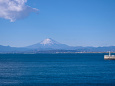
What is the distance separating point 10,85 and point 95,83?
13.5 m

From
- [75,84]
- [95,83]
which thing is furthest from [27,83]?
[95,83]

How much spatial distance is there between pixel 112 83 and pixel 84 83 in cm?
443

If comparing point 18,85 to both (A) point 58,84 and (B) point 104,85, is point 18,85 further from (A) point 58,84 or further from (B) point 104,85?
(B) point 104,85

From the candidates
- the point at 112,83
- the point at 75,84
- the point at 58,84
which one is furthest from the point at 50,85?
the point at 112,83

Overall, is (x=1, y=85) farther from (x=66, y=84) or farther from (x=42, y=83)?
(x=66, y=84)

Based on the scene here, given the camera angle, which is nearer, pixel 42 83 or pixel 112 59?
pixel 42 83

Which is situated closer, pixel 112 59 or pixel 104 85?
pixel 104 85

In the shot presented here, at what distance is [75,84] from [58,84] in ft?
8.86

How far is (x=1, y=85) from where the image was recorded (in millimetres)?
37406

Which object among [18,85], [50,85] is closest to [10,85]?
[18,85]

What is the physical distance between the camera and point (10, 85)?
1481 inches

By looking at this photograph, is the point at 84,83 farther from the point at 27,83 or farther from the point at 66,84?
the point at 27,83

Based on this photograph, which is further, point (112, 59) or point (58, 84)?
point (112, 59)

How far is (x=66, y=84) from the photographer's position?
37.7 metres
